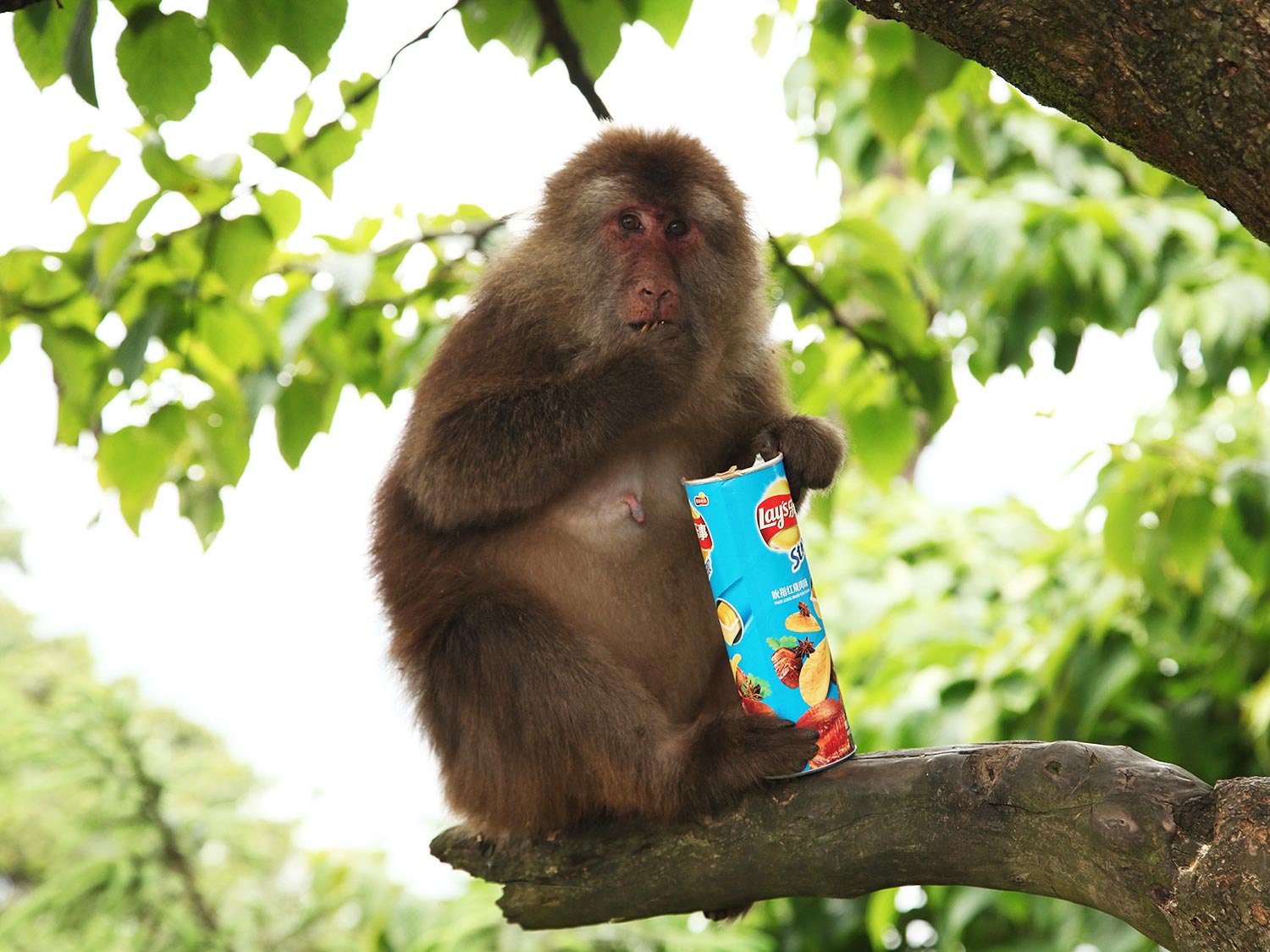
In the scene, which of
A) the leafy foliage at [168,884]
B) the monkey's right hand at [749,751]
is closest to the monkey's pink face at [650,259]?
the monkey's right hand at [749,751]

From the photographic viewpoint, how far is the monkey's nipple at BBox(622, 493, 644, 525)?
2945mm

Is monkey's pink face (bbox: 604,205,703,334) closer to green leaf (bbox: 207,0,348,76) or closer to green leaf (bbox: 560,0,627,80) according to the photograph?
green leaf (bbox: 560,0,627,80)

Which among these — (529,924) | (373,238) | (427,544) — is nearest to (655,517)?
(427,544)

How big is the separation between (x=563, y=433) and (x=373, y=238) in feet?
7.06

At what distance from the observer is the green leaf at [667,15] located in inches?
125

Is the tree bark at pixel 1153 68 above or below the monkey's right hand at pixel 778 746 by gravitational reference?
above

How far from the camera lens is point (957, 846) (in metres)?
2.33

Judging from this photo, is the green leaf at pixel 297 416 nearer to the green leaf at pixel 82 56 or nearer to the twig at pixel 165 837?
the green leaf at pixel 82 56

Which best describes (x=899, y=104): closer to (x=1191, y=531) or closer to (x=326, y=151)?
(x=1191, y=531)

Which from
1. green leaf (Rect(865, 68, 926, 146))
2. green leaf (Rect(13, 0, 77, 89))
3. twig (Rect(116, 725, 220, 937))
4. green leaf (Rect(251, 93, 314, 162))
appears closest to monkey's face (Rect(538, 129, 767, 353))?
green leaf (Rect(865, 68, 926, 146))

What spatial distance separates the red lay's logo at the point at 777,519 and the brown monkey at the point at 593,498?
0.66 ft

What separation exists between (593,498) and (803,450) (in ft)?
1.77

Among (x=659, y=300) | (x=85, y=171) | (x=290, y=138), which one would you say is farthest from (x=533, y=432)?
(x=85, y=171)

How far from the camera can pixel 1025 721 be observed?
16.0 ft
